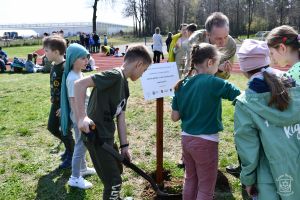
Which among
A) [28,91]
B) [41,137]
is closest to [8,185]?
[41,137]

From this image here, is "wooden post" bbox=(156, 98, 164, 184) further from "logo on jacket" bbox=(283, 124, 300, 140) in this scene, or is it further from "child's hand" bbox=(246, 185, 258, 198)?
"logo on jacket" bbox=(283, 124, 300, 140)

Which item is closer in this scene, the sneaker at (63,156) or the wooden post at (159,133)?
the wooden post at (159,133)

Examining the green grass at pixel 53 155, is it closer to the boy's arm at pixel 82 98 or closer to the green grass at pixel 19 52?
the boy's arm at pixel 82 98

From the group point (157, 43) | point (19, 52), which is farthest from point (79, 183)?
point (19, 52)

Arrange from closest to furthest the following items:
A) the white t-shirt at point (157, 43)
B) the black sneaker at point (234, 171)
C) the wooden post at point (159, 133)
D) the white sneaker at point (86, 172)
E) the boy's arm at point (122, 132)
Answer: the boy's arm at point (122, 132) < the wooden post at point (159, 133) < the black sneaker at point (234, 171) < the white sneaker at point (86, 172) < the white t-shirt at point (157, 43)

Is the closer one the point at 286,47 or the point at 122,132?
the point at 286,47

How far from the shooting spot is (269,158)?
2.30m

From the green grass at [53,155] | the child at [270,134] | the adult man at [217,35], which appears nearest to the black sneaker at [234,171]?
the green grass at [53,155]

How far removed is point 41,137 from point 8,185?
1.90m

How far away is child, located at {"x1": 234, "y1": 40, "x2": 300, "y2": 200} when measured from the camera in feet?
7.39

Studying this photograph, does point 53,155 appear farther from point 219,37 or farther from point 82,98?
point 219,37

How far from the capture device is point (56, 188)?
423 cm

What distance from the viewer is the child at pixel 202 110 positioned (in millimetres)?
2809

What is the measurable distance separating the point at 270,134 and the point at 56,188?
2827 millimetres
